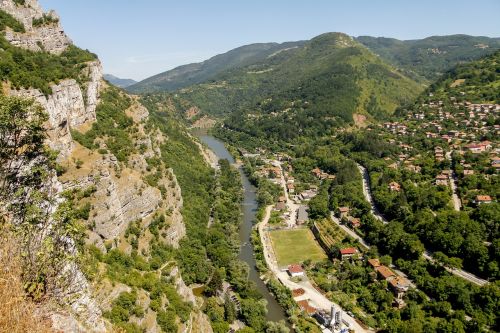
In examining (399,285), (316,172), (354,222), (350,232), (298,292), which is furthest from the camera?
(316,172)

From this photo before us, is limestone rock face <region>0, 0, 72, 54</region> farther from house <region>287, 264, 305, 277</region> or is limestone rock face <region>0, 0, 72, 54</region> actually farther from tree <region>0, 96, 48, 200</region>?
house <region>287, 264, 305, 277</region>

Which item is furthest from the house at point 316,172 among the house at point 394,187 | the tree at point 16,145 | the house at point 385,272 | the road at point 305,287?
the tree at point 16,145

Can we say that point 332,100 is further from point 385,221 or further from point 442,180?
point 385,221

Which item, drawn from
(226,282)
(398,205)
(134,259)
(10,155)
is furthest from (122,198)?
(398,205)

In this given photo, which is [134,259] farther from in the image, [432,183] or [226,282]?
[432,183]

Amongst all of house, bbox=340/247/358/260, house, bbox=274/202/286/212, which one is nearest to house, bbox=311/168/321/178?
house, bbox=274/202/286/212

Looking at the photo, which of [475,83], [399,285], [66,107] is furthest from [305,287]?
[475,83]
